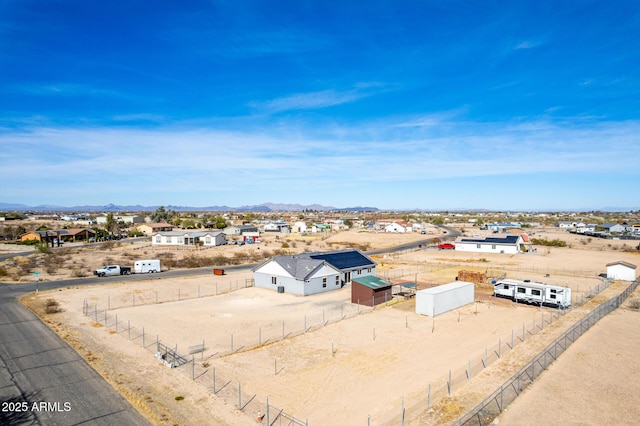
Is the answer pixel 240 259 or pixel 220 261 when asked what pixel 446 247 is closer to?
pixel 240 259

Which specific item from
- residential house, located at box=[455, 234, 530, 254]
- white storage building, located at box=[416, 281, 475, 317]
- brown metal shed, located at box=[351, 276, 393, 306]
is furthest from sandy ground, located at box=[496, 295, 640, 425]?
residential house, located at box=[455, 234, 530, 254]

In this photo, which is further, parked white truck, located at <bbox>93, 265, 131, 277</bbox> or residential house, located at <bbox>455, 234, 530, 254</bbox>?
residential house, located at <bbox>455, 234, 530, 254</bbox>

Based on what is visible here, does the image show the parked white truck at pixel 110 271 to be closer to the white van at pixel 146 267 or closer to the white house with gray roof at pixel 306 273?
the white van at pixel 146 267

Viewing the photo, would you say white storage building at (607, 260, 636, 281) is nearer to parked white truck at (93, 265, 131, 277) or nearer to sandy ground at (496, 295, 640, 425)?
sandy ground at (496, 295, 640, 425)

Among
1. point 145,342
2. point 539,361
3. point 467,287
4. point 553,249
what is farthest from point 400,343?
point 553,249

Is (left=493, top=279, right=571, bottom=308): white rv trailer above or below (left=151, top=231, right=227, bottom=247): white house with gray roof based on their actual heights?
below

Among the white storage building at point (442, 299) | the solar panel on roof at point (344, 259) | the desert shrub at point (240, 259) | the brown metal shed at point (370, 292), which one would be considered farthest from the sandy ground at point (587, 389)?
the desert shrub at point (240, 259)
